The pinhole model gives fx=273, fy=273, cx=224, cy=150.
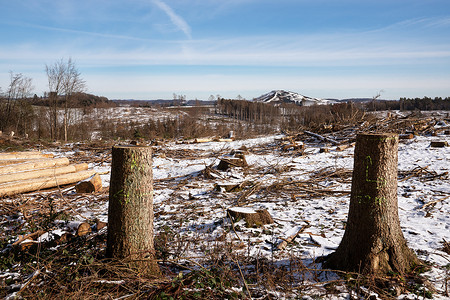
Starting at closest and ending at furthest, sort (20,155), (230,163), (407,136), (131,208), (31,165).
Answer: (131,208) < (31,165) < (20,155) < (230,163) < (407,136)

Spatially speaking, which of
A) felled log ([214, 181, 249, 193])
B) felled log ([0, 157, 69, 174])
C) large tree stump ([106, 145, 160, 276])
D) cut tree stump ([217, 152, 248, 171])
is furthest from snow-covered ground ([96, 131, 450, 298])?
felled log ([0, 157, 69, 174])

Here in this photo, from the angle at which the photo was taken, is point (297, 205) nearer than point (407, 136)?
Yes

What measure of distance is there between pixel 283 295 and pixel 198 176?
6043 millimetres

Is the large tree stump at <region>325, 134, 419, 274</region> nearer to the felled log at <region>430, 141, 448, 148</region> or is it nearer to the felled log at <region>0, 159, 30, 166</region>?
the felled log at <region>0, 159, 30, 166</region>

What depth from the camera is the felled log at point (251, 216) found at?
15.4 ft

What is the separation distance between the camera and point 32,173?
23.1 ft

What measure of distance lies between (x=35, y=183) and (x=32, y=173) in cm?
45

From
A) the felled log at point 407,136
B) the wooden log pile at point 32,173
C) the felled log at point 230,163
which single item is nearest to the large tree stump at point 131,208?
the wooden log pile at point 32,173

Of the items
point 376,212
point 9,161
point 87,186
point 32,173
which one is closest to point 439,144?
point 376,212

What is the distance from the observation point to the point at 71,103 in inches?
1125

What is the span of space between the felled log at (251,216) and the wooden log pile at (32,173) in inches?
160

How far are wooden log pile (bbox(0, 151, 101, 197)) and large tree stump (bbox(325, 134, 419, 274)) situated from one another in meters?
5.93

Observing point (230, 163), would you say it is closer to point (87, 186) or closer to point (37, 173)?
point (87, 186)

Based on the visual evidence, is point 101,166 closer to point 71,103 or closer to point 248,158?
point 248,158
